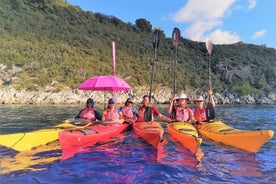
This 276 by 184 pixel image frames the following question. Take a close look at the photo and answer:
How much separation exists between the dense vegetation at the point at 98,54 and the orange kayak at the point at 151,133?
31.7 meters

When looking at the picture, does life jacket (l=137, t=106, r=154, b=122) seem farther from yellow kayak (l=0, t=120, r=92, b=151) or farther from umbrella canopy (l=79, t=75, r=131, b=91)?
yellow kayak (l=0, t=120, r=92, b=151)

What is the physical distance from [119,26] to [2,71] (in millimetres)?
36321

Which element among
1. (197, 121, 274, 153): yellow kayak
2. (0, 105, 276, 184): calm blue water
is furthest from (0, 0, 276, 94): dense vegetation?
(197, 121, 274, 153): yellow kayak

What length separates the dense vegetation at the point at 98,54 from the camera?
1706 inches

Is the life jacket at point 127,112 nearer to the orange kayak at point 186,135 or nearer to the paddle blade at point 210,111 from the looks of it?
the orange kayak at point 186,135

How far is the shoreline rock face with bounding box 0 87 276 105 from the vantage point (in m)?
34.3

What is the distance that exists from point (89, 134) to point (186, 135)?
2.72 meters

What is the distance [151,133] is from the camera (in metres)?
7.64

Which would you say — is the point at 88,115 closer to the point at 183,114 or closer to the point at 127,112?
the point at 127,112

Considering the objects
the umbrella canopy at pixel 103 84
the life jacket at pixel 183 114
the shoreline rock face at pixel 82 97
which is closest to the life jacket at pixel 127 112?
the umbrella canopy at pixel 103 84

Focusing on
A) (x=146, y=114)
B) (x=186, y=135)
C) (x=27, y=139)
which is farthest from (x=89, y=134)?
(x=186, y=135)

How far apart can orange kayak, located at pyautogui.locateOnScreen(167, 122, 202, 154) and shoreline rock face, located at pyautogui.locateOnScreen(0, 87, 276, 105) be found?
22.2 metres

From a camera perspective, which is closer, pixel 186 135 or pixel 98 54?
pixel 186 135

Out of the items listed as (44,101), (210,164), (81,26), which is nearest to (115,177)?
(210,164)
